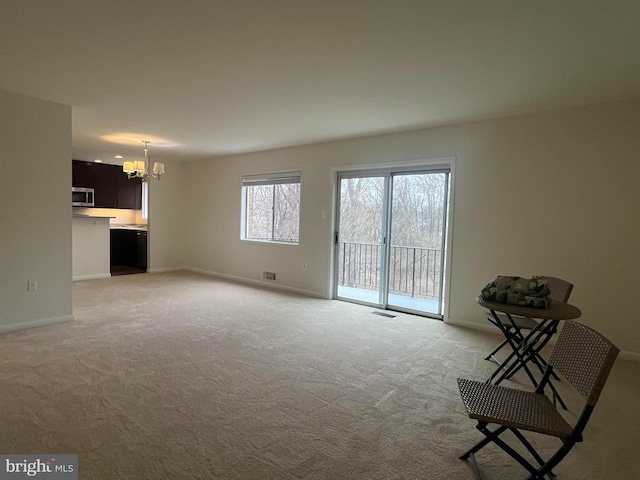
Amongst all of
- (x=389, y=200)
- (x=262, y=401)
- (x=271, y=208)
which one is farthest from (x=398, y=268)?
(x=262, y=401)

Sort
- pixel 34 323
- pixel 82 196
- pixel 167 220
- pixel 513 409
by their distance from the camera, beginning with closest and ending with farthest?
pixel 513 409 → pixel 34 323 → pixel 167 220 → pixel 82 196

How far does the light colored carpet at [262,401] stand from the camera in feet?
5.98

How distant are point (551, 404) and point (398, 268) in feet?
10.7

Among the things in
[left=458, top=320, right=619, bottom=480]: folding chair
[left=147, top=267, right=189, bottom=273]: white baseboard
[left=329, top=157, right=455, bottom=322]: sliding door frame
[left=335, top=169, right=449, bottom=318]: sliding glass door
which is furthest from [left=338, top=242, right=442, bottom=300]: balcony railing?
[left=147, top=267, right=189, bottom=273]: white baseboard

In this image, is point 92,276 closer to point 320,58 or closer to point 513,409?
point 320,58

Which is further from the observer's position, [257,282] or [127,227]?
[127,227]

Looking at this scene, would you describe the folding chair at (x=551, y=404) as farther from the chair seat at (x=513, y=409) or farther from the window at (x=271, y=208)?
the window at (x=271, y=208)

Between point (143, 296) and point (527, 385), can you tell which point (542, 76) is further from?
point (143, 296)

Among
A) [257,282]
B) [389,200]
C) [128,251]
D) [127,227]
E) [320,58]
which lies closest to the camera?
[320,58]

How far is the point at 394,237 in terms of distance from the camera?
16.0 feet

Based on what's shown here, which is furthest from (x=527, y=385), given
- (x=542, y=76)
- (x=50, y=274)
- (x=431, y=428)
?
(x=50, y=274)

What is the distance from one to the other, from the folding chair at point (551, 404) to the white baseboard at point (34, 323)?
165 inches

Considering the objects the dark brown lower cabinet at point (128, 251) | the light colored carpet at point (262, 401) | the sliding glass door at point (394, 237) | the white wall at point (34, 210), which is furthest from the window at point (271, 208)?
the white wall at point (34, 210)

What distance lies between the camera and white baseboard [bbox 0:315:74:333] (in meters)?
3.61
